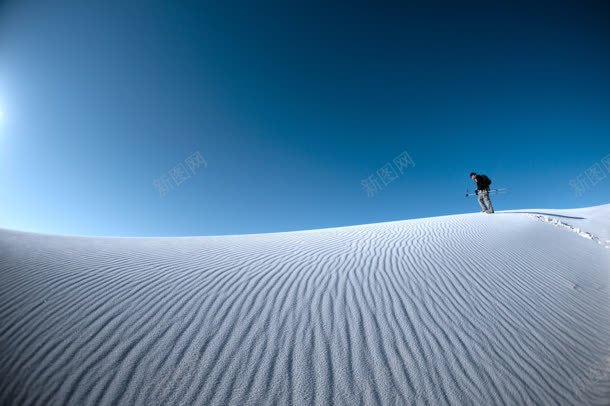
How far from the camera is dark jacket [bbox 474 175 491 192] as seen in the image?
37.1 ft

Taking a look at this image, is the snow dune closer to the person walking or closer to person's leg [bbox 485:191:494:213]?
the person walking

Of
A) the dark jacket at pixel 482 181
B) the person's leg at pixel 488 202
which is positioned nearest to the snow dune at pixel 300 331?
the dark jacket at pixel 482 181

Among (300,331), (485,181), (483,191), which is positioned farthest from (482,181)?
(300,331)

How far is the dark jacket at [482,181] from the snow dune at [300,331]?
7.33 metres

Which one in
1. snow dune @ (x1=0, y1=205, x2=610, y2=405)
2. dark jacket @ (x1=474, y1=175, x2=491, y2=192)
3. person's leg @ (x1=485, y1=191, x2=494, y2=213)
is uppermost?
dark jacket @ (x1=474, y1=175, x2=491, y2=192)

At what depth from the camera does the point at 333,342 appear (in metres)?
2.56

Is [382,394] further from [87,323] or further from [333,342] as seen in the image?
[87,323]

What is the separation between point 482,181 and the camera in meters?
11.4

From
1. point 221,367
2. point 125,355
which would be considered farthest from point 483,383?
point 125,355

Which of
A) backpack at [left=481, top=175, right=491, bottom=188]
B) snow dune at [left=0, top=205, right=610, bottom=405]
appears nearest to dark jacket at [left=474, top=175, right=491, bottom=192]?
backpack at [left=481, top=175, right=491, bottom=188]

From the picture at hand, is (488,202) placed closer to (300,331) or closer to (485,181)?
(485,181)

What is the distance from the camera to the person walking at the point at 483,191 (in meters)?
11.3

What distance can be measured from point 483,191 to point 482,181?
0.64 metres

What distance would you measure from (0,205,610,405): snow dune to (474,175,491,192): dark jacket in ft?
24.0
